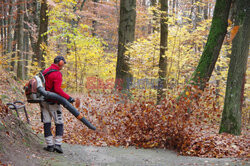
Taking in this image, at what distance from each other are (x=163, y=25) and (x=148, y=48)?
122 centimetres

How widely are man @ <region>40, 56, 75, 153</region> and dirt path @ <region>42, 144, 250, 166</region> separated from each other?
296 mm

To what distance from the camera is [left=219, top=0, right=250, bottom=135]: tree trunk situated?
7066mm

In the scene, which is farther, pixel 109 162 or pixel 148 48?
pixel 148 48

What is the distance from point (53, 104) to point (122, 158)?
6.37 ft

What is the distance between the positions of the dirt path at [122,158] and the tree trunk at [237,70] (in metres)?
2.76

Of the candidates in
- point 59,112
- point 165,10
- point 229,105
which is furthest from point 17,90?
point 229,105

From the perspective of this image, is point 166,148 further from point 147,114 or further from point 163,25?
point 163,25

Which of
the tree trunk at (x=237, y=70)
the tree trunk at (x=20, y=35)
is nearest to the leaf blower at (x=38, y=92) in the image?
the tree trunk at (x=237, y=70)

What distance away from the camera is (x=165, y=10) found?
1059cm

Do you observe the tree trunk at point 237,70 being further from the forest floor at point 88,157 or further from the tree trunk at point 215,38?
the forest floor at point 88,157

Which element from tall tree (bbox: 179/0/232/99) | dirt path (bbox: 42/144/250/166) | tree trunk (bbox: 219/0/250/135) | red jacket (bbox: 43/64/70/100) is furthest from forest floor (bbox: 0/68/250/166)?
tall tree (bbox: 179/0/232/99)

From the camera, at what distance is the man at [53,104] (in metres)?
5.02

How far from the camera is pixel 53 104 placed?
514 centimetres

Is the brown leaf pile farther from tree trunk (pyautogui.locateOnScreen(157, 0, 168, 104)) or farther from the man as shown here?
tree trunk (pyautogui.locateOnScreen(157, 0, 168, 104))
